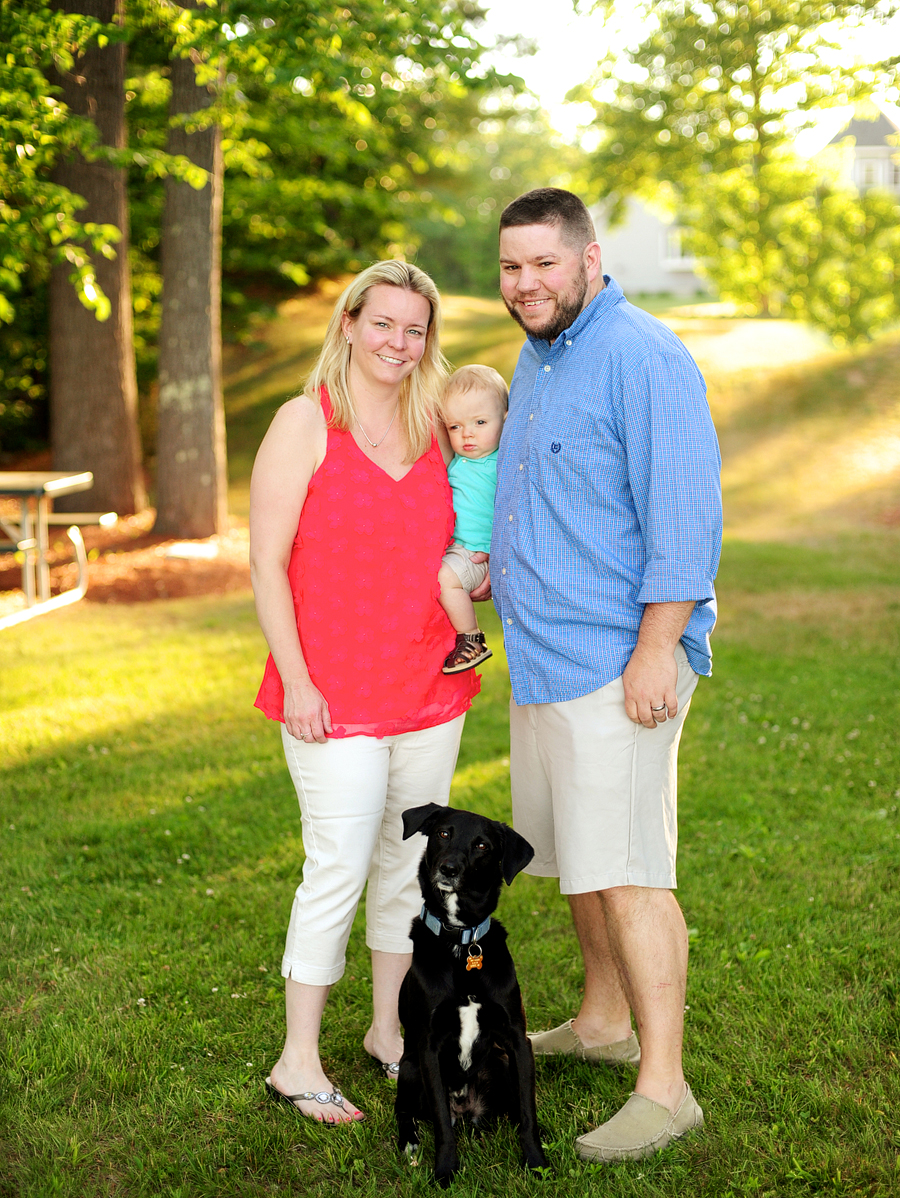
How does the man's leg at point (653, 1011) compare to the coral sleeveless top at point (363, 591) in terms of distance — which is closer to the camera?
the man's leg at point (653, 1011)

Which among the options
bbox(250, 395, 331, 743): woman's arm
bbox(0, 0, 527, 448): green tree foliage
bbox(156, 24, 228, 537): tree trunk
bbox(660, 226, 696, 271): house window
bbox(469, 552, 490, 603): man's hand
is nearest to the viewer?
bbox(250, 395, 331, 743): woman's arm

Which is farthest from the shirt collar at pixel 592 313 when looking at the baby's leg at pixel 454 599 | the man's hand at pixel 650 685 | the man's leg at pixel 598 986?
the man's leg at pixel 598 986

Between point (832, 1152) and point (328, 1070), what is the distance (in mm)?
1495

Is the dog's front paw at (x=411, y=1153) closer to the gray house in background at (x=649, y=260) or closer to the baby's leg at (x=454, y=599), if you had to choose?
the baby's leg at (x=454, y=599)

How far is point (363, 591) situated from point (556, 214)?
1156mm

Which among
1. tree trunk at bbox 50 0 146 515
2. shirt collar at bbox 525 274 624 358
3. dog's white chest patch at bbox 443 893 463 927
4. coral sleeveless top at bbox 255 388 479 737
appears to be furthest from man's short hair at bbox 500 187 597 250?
tree trunk at bbox 50 0 146 515

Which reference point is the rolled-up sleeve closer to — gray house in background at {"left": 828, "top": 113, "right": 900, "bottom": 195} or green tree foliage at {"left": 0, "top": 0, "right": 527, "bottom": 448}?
green tree foliage at {"left": 0, "top": 0, "right": 527, "bottom": 448}

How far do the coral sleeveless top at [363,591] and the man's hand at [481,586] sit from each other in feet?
0.62

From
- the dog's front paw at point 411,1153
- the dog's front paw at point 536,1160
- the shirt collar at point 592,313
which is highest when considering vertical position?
the shirt collar at point 592,313

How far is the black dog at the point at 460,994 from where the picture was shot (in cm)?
278

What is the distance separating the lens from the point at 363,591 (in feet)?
9.82

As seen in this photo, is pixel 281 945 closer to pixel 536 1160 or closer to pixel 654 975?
pixel 536 1160

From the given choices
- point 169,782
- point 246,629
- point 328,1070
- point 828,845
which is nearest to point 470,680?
point 328,1070

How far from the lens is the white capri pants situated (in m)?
2.99
